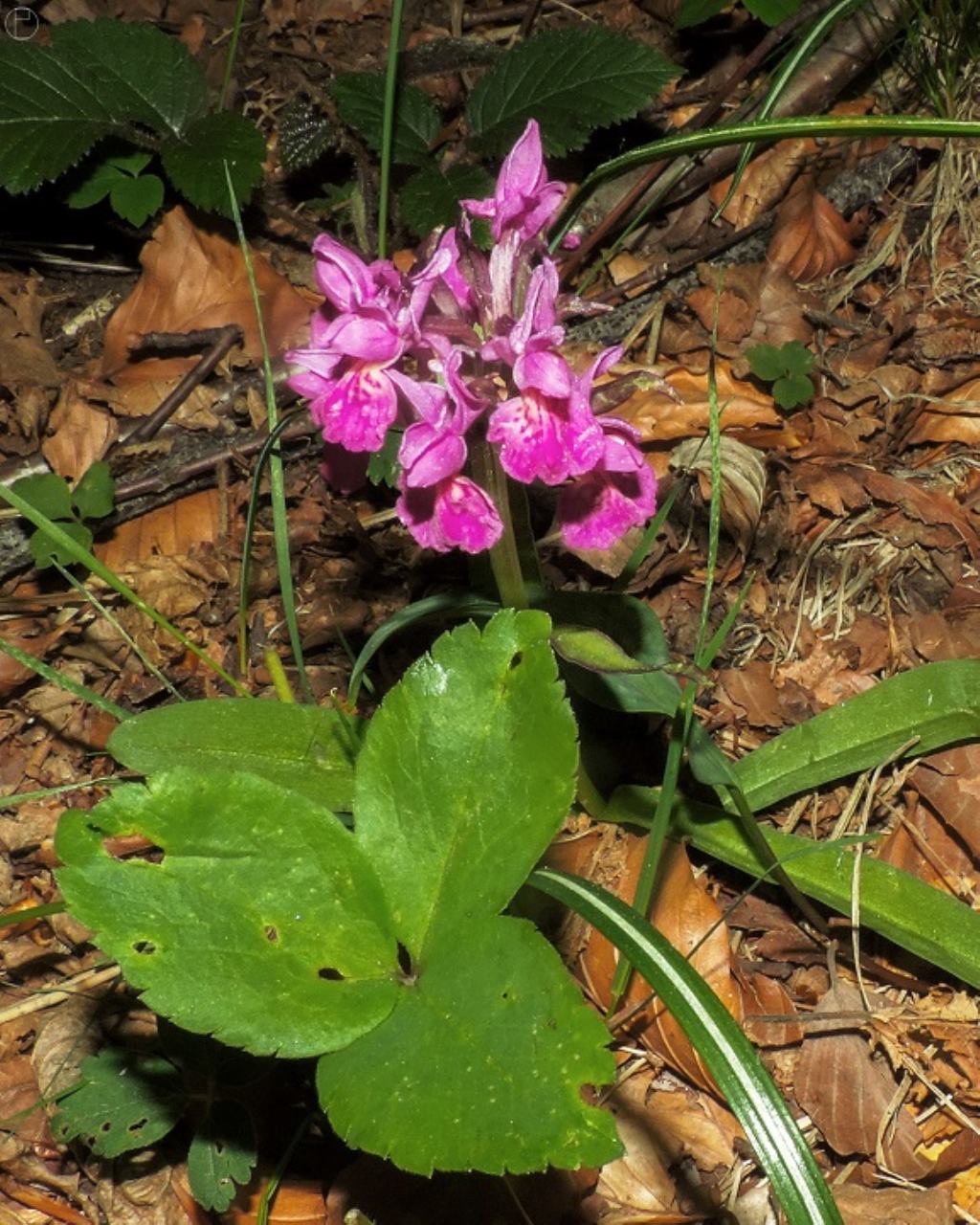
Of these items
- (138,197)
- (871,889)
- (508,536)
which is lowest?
(871,889)

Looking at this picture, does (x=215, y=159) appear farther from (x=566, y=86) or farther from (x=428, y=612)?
(x=428, y=612)

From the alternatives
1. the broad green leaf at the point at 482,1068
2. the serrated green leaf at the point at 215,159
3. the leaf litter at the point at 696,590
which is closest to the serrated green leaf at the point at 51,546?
the leaf litter at the point at 696,590

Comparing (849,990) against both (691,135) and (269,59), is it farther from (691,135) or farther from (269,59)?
(269,59)

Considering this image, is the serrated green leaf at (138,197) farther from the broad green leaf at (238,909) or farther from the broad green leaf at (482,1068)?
the broad green leaf at (482,1068)

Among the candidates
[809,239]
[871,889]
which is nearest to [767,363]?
[809,239]

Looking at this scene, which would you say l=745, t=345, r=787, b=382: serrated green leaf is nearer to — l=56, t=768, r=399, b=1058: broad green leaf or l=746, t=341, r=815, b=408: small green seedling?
l=746, t=341, r=815, b=408: small green seedling

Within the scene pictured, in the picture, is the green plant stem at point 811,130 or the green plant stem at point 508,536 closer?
the green plant stem at point 811,130
